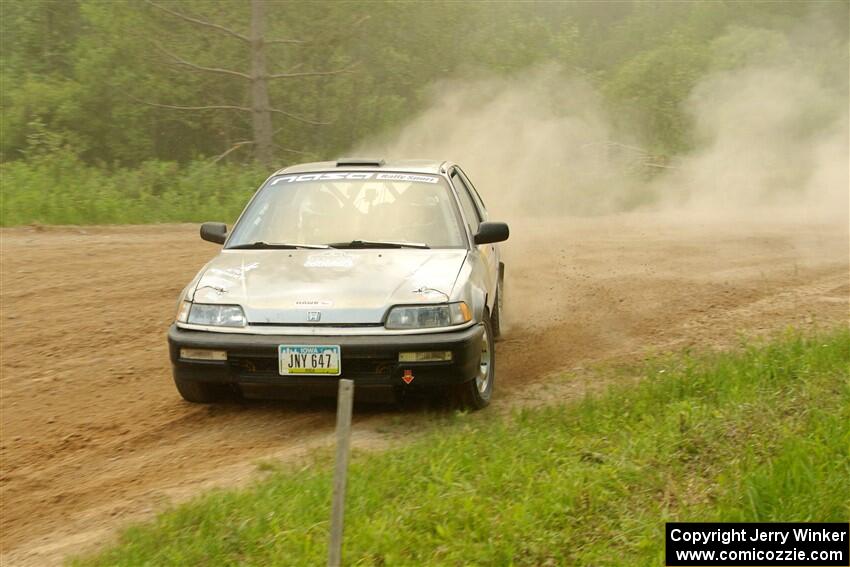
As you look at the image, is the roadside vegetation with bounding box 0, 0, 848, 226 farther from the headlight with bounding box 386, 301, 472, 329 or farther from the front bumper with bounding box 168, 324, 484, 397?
the headlight with bounding box 386, 301, 472, 329

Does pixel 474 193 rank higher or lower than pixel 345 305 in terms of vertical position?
higher

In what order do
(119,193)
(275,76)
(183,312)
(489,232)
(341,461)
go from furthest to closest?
(275,76), (119,193), (489,232), (183,312), (341,461)

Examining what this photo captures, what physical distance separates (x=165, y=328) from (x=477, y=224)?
290 cm

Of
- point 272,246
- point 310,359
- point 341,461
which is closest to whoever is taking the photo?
point 341,461

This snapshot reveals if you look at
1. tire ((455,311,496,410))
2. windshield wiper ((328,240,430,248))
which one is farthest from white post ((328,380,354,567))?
windshield wiper ((328,240,430,248))

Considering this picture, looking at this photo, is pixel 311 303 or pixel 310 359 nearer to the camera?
pixel 310 359

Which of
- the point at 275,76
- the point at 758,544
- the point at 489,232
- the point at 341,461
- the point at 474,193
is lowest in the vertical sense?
the point at 758,544

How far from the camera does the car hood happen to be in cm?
555

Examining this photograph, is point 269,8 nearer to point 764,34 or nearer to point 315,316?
point 764,34

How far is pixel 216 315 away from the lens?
18.7 feet

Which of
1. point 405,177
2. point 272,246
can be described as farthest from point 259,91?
point 272,246

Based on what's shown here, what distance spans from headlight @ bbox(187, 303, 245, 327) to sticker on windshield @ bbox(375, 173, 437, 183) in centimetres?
178

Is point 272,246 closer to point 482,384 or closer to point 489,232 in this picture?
point 489,232

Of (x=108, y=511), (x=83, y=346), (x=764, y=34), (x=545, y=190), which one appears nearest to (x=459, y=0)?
(x=764, y=34)
